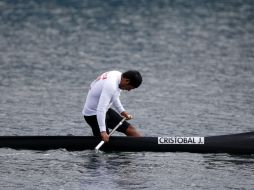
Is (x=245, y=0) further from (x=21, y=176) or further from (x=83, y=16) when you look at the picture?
(x=21, y=176)

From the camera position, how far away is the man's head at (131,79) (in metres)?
29.7

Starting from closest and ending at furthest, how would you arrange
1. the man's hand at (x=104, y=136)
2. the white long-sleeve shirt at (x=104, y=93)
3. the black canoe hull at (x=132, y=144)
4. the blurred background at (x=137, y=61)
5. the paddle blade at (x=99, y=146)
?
the white long-sleeve shirt at (x=104, y=93) → the man's hand at (x=104, y=136) → the paddle blade at (x=99, y=146) → the black canoe hull at (x=132, y=144) → the blurred background at (x=137, y=61)

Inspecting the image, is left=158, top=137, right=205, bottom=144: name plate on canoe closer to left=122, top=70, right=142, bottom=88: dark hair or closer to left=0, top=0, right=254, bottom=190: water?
left=0, top=0, right=254, bottom=190: water

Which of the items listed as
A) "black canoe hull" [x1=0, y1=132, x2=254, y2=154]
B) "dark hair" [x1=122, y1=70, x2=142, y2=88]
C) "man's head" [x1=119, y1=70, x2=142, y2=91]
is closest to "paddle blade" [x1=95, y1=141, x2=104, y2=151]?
"black canoe hull" [x1=0, y1=132, x2=254, y2=154]

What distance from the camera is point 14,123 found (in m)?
37.2

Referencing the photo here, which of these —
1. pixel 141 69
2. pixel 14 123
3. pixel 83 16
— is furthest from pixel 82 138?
pixel 83 16

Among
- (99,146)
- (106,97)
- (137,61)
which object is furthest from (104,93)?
(137,61)

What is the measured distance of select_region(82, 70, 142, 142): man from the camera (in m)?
29.8

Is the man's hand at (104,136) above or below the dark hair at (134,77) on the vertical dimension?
below

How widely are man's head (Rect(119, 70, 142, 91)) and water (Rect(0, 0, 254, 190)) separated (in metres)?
2.34

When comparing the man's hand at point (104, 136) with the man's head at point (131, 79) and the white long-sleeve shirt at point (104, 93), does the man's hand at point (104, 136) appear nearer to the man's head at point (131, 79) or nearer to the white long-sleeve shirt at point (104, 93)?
the white long-sleeve shirt at point (104, 93)

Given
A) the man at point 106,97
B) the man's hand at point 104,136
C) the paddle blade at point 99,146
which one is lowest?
the paddle blade at point 99,146

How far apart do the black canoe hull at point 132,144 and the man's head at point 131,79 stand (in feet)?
7.35

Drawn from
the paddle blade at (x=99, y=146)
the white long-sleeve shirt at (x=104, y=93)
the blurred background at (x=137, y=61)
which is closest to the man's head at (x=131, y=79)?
the white long-sleeve shirt at (x=104, y=93)
